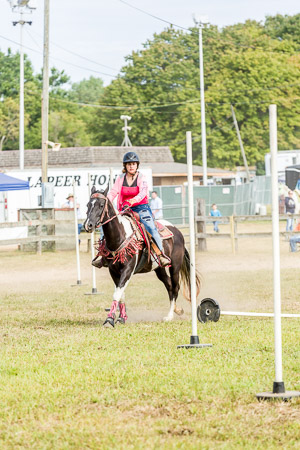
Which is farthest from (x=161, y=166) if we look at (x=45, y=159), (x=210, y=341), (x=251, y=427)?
(x=251, y=427)

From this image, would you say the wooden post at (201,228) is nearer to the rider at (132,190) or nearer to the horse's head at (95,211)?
the rider at (132,190)

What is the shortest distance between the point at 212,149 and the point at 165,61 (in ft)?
36.2

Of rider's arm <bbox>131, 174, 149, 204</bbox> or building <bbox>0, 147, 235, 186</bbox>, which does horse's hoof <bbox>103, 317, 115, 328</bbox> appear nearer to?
rider's arm <bbox>131, 174, 149, 204</bbox>

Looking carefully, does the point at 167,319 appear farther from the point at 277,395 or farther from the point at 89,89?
the point at 89,89

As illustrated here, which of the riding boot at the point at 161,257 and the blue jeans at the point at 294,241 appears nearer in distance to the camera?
the riding boot at the point at 161,257

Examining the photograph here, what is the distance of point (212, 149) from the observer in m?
80.1

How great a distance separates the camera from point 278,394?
22.3ft

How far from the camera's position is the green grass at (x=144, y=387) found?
5859 millimetres

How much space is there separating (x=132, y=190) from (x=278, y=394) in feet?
19.8

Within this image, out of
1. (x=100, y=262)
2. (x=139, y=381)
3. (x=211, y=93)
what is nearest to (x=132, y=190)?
(x=100, y=262)

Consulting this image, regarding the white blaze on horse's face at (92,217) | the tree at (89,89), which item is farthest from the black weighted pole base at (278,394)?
the tree at (89,89)

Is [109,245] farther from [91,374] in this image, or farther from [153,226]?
[91,374]

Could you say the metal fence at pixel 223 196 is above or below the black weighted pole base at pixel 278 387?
above

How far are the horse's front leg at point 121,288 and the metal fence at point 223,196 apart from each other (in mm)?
37090
